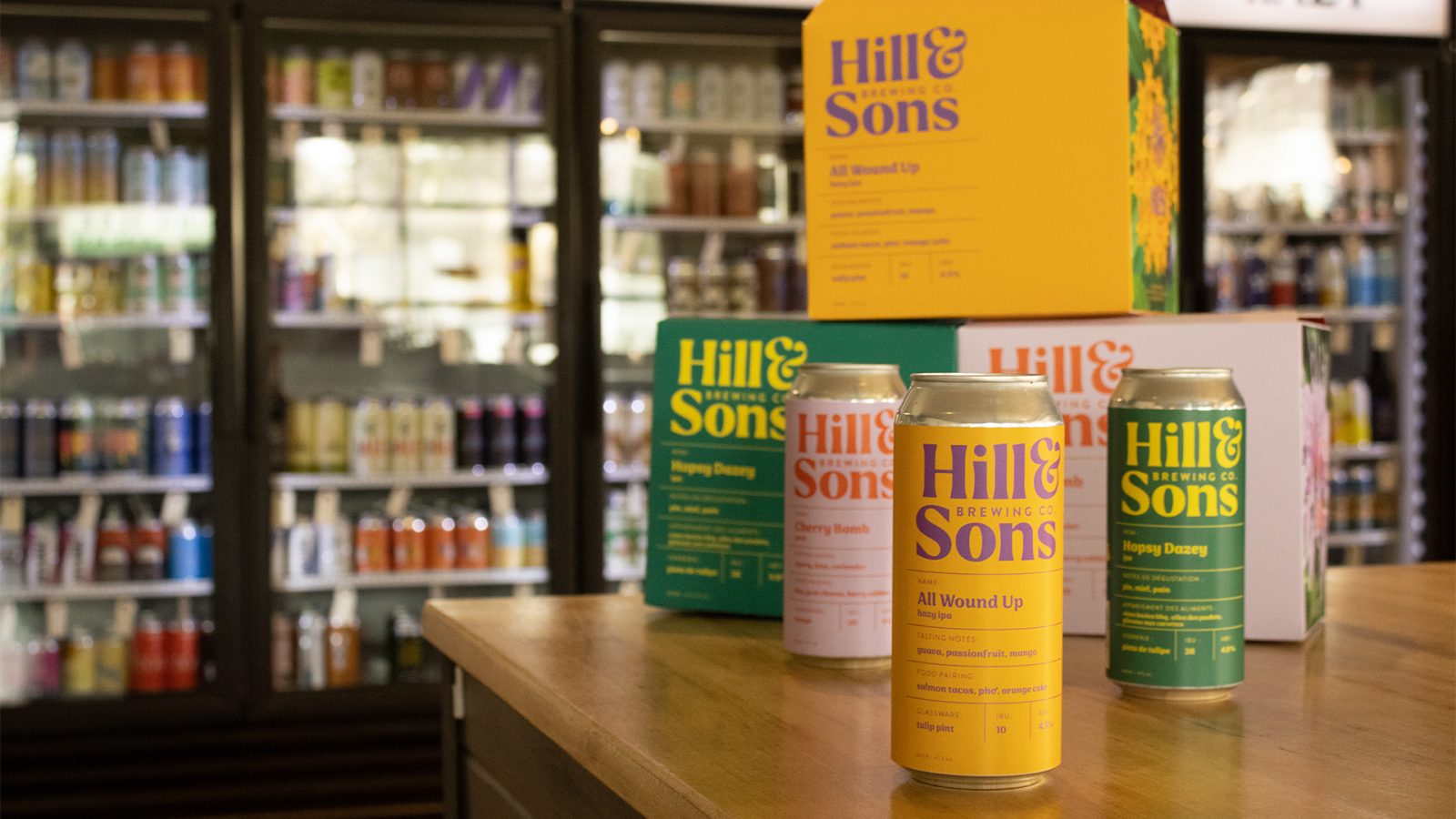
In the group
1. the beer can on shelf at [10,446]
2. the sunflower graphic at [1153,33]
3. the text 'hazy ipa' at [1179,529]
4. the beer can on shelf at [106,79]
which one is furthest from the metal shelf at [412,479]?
the text 'hazy ipa' at [1179,529]

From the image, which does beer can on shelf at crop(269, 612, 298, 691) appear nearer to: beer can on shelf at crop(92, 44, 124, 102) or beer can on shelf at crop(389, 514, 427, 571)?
beer can on shelf at crop(389, 514, 427, 571)

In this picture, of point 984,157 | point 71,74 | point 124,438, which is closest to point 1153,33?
point 984,157

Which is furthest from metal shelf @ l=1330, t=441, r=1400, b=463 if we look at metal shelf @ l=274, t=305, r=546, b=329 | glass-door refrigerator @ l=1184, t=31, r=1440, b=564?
metal shelf @ l=274, t=305, r=546, b=329

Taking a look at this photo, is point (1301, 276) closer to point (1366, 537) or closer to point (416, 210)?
point (1366, 537)

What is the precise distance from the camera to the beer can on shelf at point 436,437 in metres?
4.14

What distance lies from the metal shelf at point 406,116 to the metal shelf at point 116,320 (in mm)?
653

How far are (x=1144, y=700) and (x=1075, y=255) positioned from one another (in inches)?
18.3

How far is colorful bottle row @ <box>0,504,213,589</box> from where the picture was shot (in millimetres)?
3961

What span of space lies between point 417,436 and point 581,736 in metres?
3.28

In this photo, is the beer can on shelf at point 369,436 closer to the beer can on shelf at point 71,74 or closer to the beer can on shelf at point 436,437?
the beer can on shelf at point 436,437

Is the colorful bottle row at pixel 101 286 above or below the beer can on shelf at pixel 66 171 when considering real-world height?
below

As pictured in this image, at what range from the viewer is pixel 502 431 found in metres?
4.14

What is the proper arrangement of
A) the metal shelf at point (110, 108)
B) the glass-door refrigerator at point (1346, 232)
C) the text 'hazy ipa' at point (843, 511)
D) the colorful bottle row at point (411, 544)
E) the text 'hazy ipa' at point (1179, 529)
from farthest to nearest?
the glass-door refrigerator at point (1346, 232)
the colorful bottle row at point (411, 544)
the metal shelf at point (110, 108)
the text 'hazy ipa' at point (843, 511)
the text 'hazy ipa' at point (1179, 529)

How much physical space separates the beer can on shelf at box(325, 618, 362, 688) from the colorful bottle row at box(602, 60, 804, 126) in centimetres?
175
